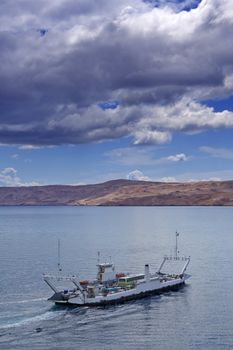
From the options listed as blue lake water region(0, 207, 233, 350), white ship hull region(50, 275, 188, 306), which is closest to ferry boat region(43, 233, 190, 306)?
white ship hull region(50, 275, 188, 306)

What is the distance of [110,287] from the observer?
9919cm

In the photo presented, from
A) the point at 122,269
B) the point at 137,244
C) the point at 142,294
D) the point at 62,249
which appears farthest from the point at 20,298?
the point at 137,244

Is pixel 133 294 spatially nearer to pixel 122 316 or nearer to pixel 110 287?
pixel 110 287

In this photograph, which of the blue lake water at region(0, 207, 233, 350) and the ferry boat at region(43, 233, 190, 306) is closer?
the blue lake water at region(0, 207, 233, 350)

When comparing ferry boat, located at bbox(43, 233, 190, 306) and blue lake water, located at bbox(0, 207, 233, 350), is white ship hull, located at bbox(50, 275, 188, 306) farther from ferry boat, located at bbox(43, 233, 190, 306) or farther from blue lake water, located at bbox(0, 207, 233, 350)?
blue lake water, located at bbox(0, 207, 233, 350)

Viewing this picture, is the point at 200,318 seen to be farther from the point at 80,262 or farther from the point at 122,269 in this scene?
the point at 80,262

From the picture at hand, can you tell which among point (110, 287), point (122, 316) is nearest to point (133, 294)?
point (110, 287)

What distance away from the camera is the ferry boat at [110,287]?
8994cm

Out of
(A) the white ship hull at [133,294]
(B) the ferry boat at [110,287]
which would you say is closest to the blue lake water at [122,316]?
(A) the white ship hull at [133,294]

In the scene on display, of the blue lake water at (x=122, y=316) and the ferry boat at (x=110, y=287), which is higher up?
the ferry boat at (x=110, y=287)

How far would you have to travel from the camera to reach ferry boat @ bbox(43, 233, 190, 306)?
3541 inches

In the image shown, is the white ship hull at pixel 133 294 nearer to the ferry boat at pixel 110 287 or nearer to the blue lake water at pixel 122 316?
the ferry boat at pixel 110 287

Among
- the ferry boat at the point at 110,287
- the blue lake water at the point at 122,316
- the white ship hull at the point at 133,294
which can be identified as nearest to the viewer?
the blue lake water at the point at 122,316

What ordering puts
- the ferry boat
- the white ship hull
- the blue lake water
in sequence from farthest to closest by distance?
the ferry boat, the white ship hull, the blue lake water
